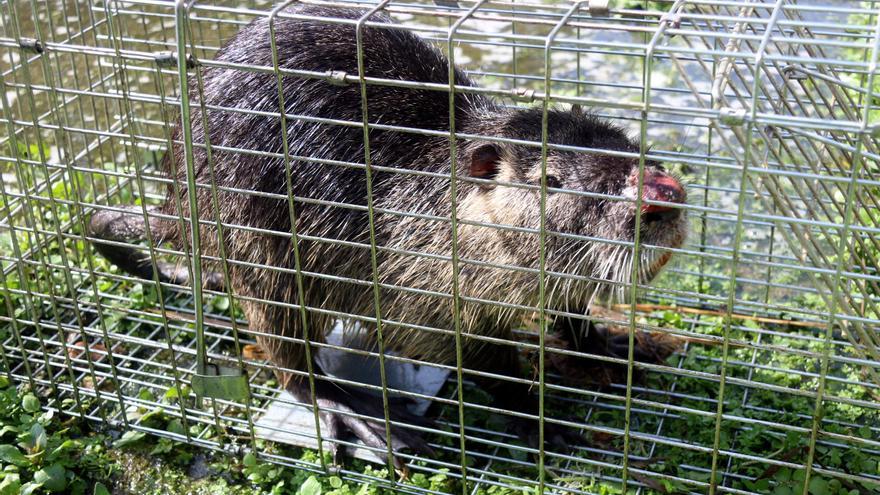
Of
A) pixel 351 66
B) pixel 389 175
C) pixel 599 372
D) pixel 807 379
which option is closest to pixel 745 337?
pixel 807 379

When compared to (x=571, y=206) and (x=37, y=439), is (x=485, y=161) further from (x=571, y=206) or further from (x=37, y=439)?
(x=37, y=439)

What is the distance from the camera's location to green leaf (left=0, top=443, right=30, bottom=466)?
3.00 meters

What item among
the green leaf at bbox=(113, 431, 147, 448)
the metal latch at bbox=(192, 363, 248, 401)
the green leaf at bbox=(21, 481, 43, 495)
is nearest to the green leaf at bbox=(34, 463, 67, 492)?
the green leaf at bbox=(21, 481, 43, 495)


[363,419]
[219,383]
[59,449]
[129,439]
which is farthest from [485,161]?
[59,449]

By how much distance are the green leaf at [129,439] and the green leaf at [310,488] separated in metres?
0.66

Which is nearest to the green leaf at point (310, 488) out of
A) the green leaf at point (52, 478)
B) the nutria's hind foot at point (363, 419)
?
the nutria's hind foot at point (363, 419)

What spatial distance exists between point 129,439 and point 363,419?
2.55 ft

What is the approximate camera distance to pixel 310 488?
2.89m

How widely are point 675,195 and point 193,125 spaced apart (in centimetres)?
161

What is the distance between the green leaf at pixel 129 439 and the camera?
3.19m

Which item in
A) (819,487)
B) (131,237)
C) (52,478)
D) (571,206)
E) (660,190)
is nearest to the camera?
(660,190)

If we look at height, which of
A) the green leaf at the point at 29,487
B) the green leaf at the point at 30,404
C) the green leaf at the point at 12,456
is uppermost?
the green leaf at the point at 30,404

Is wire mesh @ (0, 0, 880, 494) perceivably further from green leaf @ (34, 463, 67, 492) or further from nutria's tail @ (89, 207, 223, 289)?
green leaf @ (34, 463, 67, 492)

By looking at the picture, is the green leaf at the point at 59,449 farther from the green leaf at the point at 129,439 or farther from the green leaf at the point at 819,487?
the green leaf at the point at 819,487
